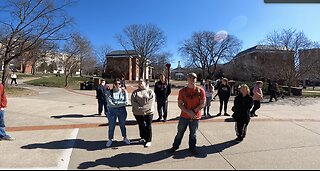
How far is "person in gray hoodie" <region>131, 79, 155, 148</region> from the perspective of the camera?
5098mm

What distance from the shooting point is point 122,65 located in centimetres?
6531

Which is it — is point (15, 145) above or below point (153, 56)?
below

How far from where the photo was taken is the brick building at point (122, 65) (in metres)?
65.4

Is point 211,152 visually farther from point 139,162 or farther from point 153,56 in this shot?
point 153,56

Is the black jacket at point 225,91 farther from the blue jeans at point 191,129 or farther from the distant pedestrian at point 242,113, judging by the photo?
the blue jeans at point 191,129

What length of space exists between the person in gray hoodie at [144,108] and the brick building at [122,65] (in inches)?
2358

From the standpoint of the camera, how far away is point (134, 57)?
223 ft

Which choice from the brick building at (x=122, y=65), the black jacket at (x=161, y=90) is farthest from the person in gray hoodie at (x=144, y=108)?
the brick building at (x=122, y=65)

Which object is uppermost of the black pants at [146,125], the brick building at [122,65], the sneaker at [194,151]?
the brick building at [122,65]

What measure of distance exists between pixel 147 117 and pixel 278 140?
3.43 metres

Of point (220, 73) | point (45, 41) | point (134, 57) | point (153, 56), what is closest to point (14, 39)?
point (45, 41)

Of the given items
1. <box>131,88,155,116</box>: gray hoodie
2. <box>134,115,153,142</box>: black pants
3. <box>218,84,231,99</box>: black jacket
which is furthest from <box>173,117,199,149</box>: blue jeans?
<box>218,84,231,99</box>: black jacket

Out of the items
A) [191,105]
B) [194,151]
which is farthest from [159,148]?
[191,105]

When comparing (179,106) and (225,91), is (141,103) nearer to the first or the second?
(179,106)
